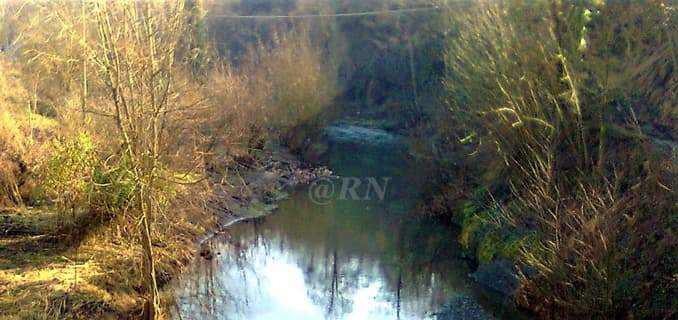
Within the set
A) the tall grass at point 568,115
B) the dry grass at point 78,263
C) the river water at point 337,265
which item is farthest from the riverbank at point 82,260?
the tall grass at point 568,115

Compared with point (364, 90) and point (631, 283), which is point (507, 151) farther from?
point (364, 90)

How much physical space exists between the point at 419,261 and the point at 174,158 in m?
6.47

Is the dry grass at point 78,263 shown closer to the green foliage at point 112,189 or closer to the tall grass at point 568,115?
the green foliage at point 112,189

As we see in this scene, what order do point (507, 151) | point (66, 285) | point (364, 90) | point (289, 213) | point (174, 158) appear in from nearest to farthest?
point (66, 285) → point (174, 158) → point (507, 151) → point (289, 213) → point (364, 90)

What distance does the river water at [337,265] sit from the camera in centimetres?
1242

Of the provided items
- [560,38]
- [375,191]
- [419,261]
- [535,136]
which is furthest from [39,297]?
[375,191]

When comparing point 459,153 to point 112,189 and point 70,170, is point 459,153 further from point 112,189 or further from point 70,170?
point 70,170

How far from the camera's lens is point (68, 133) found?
1179 cm

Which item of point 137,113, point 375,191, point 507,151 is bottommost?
point 375,191

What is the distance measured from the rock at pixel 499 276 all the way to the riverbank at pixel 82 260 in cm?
580

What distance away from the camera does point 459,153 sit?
59.7 ft

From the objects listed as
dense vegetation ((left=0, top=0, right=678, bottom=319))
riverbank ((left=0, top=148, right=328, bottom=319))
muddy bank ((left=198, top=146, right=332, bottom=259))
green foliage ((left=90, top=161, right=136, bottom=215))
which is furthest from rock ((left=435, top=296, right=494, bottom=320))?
green foliage ((left=90, top=161, right=136, bottom=215))

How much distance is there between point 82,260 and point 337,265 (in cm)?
593

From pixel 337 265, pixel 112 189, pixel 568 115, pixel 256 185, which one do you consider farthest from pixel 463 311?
pixel 256 185
